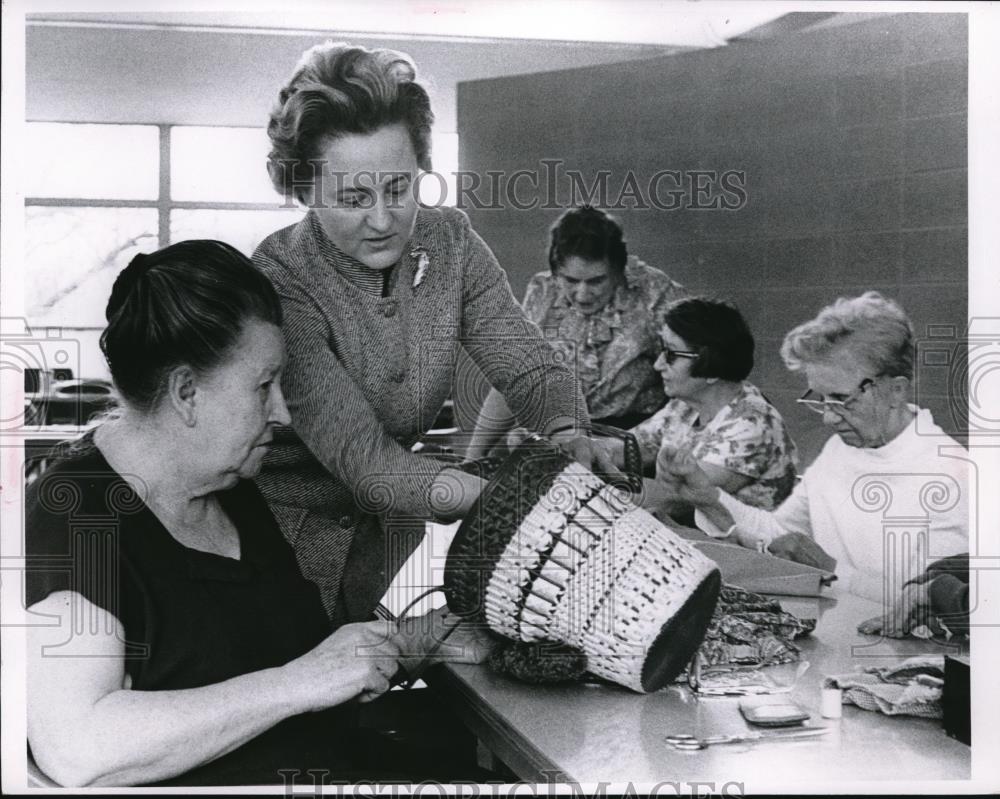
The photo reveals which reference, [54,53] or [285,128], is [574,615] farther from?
[54,53]

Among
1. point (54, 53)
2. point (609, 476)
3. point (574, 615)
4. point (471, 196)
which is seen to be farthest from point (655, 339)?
point (54, 53)

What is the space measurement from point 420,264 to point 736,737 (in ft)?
3.94

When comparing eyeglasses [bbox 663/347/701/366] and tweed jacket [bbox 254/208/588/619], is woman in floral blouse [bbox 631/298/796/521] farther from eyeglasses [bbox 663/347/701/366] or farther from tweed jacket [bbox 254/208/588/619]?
tweed jacket [bbox 254/208/588/619]

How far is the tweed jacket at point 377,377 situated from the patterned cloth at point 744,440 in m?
0.20

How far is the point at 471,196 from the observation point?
8.49ft

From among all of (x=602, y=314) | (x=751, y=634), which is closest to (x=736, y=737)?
(x=751, y=634)

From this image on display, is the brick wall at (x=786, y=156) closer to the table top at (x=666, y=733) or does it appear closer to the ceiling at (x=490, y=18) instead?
the ceiling at (x=490, y=18)

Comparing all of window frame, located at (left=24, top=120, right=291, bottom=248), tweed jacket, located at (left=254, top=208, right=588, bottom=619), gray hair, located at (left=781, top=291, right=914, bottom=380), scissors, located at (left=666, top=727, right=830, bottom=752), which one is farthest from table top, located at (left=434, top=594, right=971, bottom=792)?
window frame, located at (left=24, top=120, right=291, bottom=248)

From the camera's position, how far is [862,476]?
269cm

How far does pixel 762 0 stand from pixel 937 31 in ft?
1.36

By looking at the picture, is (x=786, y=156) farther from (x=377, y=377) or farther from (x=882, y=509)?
(x=377, y=377)

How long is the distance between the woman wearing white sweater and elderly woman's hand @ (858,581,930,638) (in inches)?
1.1

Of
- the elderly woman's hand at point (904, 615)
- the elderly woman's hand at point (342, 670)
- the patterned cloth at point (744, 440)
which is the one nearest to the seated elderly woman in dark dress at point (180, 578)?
the elderly woman's hand at point (342, 670)

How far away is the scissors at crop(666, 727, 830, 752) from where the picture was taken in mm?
2111
